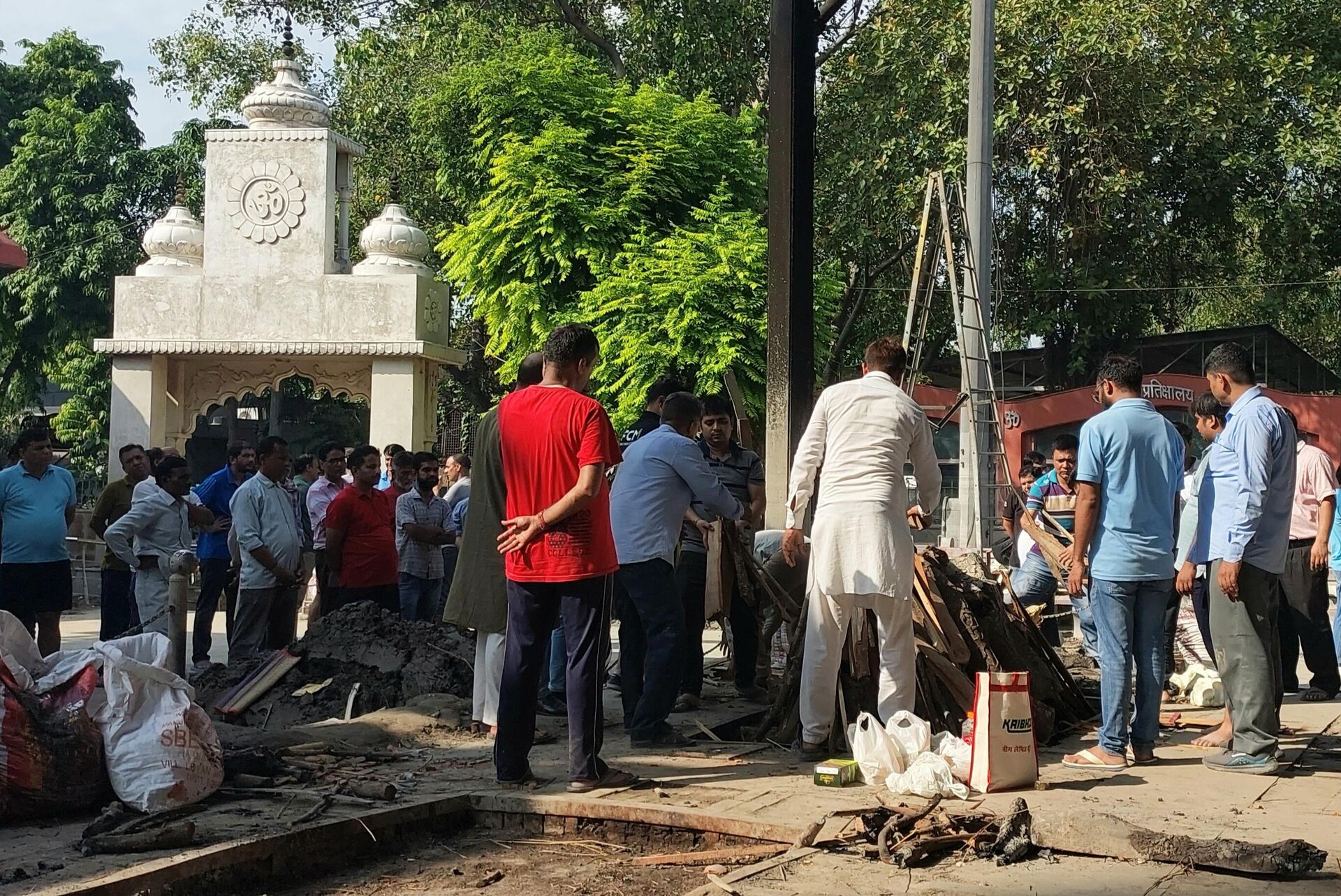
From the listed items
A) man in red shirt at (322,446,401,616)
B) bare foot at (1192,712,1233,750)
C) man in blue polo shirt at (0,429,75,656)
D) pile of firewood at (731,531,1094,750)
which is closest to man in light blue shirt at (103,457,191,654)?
man in blue polo shirt at (0,429,75,656)

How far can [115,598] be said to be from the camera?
444 inches

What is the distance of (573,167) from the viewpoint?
2056 centimetres

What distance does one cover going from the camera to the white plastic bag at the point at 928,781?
19.7ft

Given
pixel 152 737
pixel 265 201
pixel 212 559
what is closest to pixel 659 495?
pixel 152 737

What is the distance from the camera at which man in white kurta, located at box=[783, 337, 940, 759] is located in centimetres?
673

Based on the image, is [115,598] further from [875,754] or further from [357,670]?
[875,754]

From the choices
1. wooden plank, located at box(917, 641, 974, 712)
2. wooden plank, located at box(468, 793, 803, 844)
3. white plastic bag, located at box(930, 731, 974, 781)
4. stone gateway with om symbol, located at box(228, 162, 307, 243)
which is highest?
stone gateway with om symbol, located at box(228, 162, 307, 243)

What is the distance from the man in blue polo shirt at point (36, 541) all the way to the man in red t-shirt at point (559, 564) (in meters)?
5.02

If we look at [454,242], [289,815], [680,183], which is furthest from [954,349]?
[289,815]

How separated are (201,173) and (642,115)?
18.0 metres

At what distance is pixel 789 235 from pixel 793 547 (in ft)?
6.91

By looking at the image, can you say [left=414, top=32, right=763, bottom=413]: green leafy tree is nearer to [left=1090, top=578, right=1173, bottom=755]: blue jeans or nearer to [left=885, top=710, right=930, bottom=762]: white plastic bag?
[left=1090, top=578, right=1173, bottom=755]: blue jeans

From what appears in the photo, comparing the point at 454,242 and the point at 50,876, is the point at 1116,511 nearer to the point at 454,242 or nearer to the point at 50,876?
the point at 50,876

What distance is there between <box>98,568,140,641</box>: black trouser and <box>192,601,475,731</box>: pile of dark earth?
2194 millimetres
